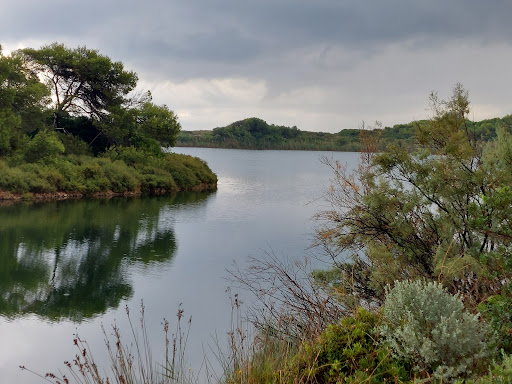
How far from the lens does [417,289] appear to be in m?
3.88

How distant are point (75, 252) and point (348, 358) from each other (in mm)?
13362

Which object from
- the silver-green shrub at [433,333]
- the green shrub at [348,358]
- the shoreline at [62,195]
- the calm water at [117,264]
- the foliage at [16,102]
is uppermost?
the foliage at [16,102]

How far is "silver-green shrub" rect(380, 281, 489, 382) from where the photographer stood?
3.62m

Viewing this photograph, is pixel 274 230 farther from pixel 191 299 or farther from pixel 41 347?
pixel 41 347

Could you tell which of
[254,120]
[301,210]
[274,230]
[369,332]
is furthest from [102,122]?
[254,120]

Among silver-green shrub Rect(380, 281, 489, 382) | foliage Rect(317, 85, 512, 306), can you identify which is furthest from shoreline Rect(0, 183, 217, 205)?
silver-green shrub Rect(380, 281, 489, 382)

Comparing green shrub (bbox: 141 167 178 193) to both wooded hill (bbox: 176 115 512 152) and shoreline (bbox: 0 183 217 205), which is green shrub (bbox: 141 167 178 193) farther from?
wooded hill (bbox: 176 115 512 152)

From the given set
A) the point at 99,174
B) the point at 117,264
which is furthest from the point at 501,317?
the point at 99,174

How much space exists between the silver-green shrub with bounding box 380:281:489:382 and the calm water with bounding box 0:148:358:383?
520cm

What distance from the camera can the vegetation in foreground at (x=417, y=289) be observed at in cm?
376

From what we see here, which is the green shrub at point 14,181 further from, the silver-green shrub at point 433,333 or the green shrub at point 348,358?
the silver-green shrub at point 433,333

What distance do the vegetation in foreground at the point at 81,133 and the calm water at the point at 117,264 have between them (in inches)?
90.2

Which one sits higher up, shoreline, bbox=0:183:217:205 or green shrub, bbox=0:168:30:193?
green shrub, bbox=0:168:30:193

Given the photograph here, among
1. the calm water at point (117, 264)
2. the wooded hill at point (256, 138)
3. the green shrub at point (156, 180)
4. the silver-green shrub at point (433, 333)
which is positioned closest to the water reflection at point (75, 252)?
the calm water at point (117, 264)
